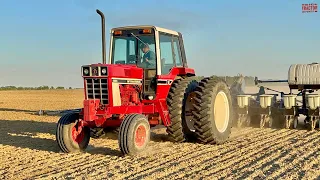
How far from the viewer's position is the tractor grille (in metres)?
8.24

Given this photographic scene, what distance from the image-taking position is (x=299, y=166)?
22.1 feet

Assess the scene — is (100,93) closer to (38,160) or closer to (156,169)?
(38,160)

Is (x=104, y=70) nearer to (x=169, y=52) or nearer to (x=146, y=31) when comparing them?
(x=146, y=31)

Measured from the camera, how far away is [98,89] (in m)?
8.27

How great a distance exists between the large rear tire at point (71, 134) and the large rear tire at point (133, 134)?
1.18 meters

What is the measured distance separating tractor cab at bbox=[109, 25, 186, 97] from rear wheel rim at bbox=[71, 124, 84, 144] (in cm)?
154

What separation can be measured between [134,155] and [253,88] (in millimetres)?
8657

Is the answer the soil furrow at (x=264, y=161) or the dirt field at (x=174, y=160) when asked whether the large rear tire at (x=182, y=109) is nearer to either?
the dirt field at (x=174, y=160)

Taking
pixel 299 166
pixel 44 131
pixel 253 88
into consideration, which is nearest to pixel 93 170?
pixel 299 166

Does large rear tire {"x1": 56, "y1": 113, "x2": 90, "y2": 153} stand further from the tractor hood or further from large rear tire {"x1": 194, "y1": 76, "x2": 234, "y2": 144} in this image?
large rear tire {"x1": 194, "y1": 76, "x2": 234, "y2": 144}

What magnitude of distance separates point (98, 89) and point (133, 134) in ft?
4.10

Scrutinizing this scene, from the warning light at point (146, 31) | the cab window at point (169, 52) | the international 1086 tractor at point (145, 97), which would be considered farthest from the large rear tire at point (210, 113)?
the warning light at point (146, 31)

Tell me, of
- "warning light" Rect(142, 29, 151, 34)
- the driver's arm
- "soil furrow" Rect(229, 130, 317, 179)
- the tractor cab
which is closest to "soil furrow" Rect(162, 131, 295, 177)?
"soil furrow" Rect(229, 130, 317, 179)

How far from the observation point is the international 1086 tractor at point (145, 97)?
816cm
